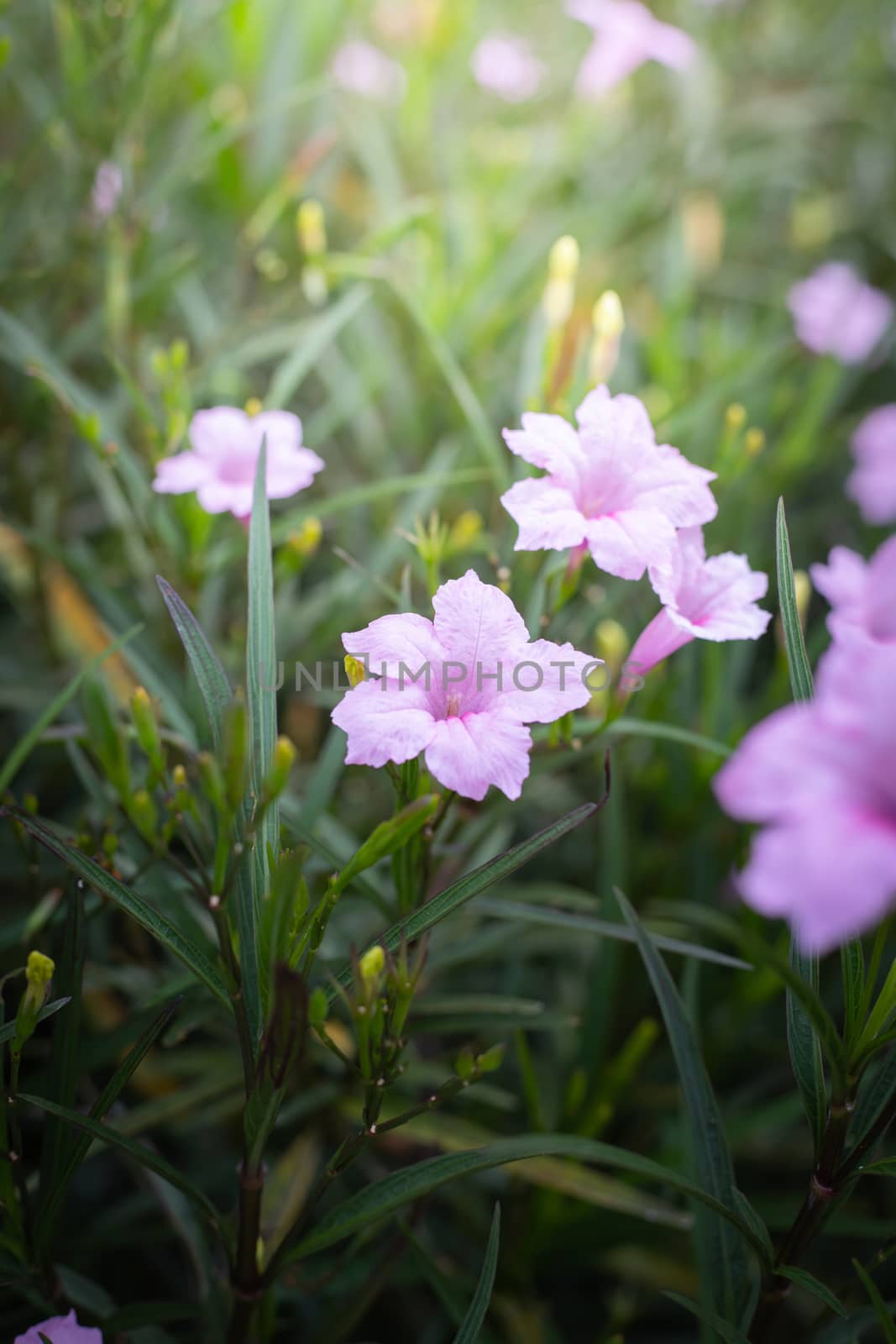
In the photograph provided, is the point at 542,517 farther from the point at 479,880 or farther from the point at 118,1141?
the point at 118,1141

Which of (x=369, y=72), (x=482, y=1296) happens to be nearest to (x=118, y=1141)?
(x=482, y=1296)

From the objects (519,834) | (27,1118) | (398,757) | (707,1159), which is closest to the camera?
(398,757)

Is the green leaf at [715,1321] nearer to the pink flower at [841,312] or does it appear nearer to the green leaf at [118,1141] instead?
the green leaf at [118,1141]

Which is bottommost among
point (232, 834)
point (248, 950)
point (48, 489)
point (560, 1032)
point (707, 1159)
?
point (560, 1032)

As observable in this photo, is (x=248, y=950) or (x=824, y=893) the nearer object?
(x=824, y=893)

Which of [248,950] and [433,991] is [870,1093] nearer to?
[248,950]

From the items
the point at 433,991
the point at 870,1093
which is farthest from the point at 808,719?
the point at 433,991
